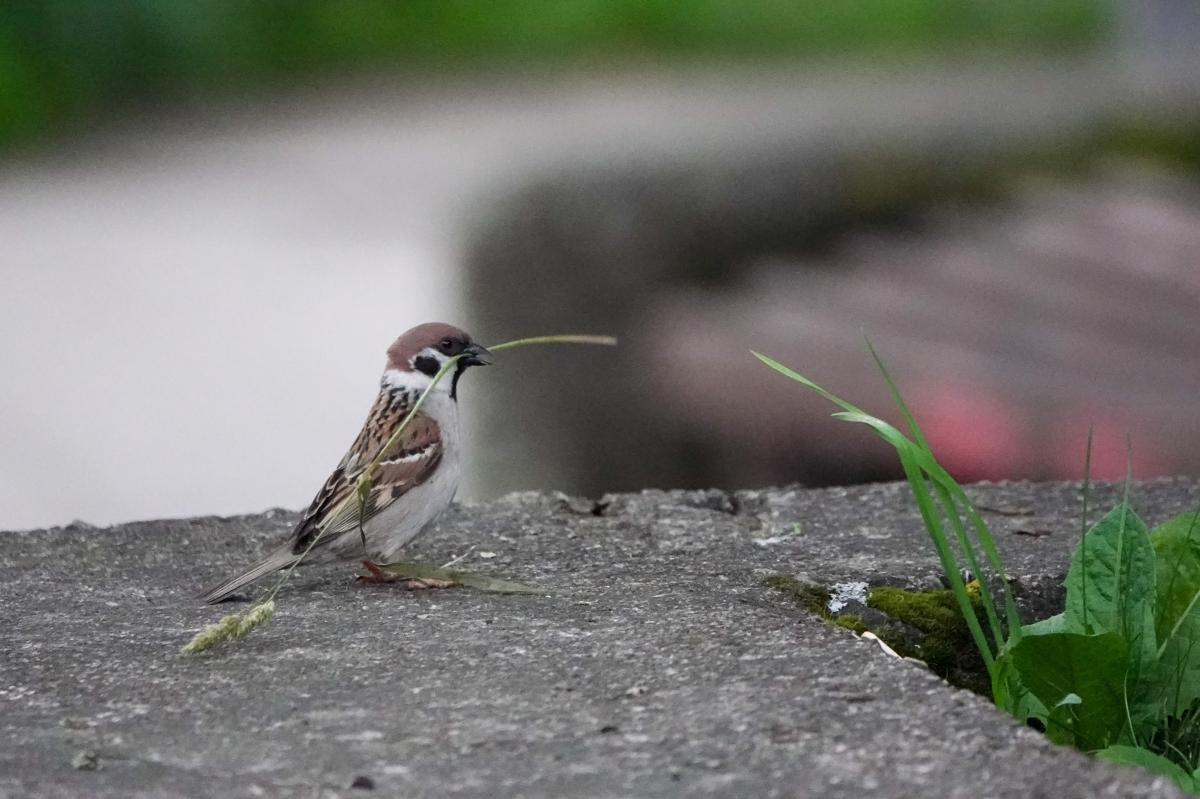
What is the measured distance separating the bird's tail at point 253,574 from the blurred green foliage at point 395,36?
6.06 metres

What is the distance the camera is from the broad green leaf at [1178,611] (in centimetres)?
258

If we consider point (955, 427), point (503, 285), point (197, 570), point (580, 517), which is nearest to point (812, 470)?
point (955, 427)

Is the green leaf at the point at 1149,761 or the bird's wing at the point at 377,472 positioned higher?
the bird's wing at the point at 377,472

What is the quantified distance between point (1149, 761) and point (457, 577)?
4.28 ft

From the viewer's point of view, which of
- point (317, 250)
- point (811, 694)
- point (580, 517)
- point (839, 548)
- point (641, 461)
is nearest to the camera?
point (811, 694)

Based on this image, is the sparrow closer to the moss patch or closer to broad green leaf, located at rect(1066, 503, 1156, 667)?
the moss patch

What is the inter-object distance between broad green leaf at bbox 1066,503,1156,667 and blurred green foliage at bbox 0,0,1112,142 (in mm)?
6951

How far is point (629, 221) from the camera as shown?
6.57m

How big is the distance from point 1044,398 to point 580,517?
75.4 inches

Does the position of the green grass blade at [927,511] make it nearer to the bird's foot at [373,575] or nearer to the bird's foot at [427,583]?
the bird's foot at [427,583]

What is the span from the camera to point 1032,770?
2125 millimetres

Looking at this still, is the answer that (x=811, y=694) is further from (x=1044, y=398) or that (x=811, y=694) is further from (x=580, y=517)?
(x=1044, y=398)

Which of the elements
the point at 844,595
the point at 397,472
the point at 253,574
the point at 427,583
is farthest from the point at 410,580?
the point at 844,595

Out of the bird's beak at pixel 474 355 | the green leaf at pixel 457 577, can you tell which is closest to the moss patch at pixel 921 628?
the green leaf at pixel 457 577
